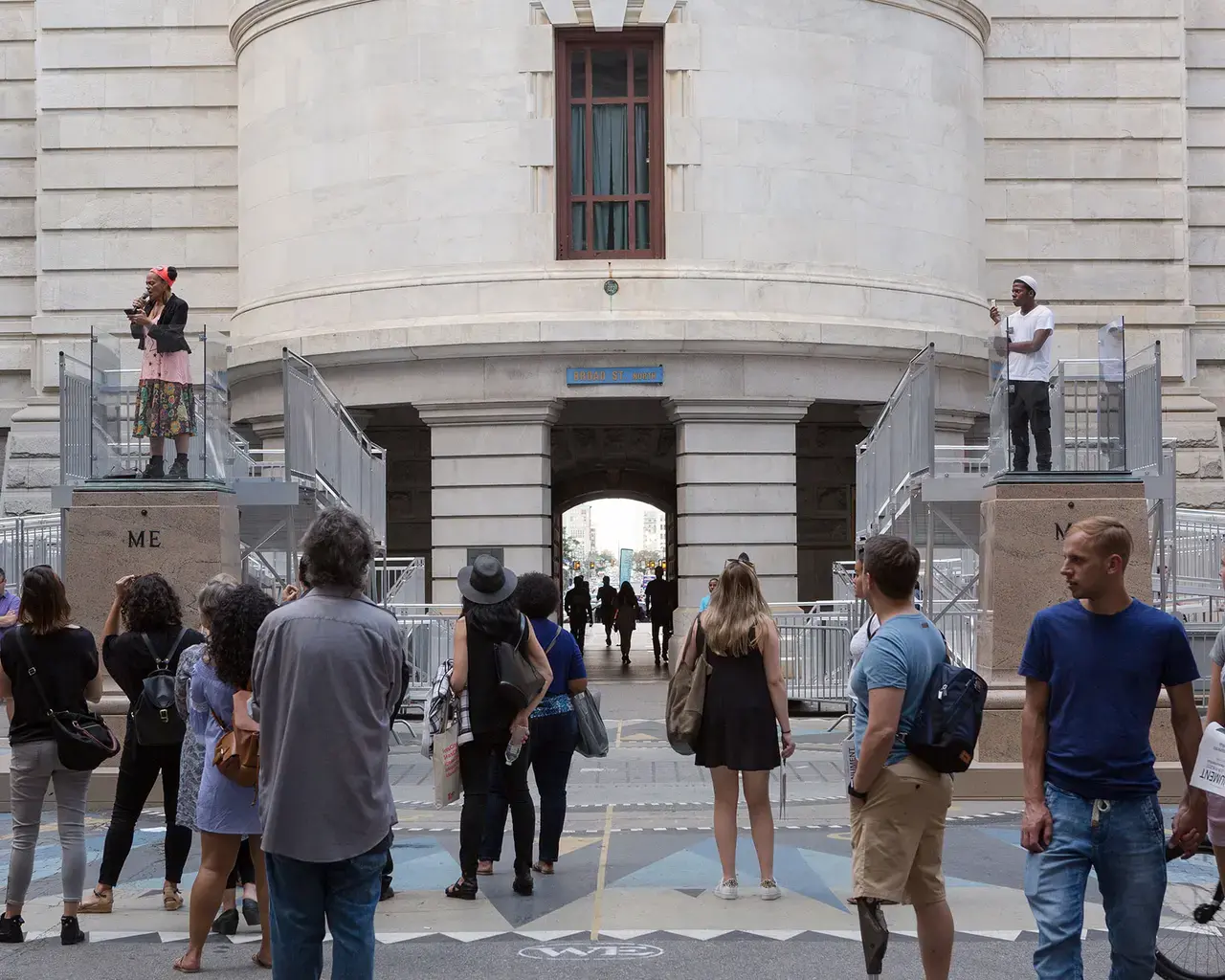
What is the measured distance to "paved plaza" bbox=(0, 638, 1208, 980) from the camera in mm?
7602

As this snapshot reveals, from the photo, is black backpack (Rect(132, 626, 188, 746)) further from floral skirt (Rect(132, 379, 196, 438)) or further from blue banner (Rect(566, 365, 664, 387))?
blue banner (Rect(566, 365, 664, 387))

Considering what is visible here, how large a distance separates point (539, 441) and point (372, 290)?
10.6ft

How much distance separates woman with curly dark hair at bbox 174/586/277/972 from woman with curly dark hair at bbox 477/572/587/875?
2.22 metres

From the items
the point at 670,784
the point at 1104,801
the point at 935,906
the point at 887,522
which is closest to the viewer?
the point at 1104,801

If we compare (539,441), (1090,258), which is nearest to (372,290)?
(539,441)

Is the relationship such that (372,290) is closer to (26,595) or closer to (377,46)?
(377,46)

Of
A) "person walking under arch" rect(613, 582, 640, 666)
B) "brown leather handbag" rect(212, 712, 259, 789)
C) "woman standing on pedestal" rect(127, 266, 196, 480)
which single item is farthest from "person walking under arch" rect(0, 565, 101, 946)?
"person walking under arch" rect(613, 582, 640, 666)

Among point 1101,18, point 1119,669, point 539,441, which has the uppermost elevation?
point 1101,18

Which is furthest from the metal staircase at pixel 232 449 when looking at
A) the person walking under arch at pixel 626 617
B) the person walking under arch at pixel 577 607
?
the person walking under arch at pixel 577 607

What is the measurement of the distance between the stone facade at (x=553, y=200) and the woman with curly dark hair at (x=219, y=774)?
1572 centimetres

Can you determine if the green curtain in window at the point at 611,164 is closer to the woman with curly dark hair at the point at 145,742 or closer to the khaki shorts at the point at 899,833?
the woman with curly dark hair at the point at 145,742

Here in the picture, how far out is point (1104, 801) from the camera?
18.7 ft

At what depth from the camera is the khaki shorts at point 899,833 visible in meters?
6.21

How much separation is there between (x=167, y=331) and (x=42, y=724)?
595 cm
